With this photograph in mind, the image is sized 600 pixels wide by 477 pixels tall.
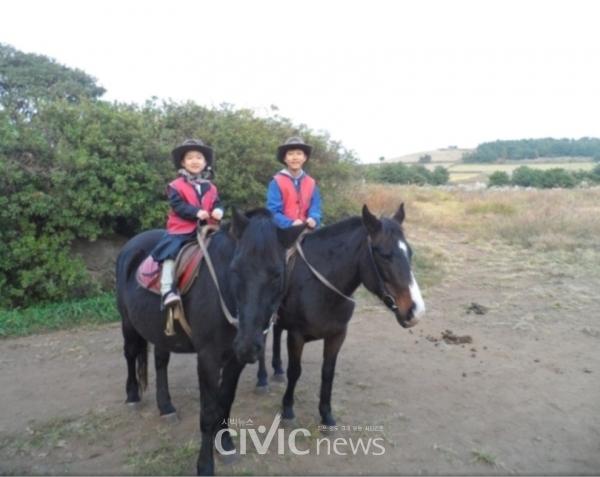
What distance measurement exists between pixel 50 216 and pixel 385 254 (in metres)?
5.63

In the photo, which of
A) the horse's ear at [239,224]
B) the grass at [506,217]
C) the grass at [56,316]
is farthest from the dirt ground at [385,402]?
the grass at [506,217]

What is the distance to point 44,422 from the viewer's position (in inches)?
170

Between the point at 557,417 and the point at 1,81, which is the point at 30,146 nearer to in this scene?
the point at 557,417

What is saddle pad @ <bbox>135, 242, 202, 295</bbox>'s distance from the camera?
3600 mm

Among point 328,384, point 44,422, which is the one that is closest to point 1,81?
point 44,422

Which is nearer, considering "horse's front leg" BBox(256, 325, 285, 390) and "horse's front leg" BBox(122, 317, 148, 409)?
"horse's front leg" BBox(122, 317, 148, 409)

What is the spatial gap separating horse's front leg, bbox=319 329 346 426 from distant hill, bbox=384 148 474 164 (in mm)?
53420

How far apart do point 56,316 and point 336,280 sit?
16.4ft

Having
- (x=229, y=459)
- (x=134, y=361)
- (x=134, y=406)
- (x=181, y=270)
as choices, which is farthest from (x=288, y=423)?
(x=181, y=270)

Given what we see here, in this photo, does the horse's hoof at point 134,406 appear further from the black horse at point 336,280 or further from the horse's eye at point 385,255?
the horse's eye at point 385,255

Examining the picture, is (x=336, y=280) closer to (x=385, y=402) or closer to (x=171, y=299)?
(x=171, y=299)

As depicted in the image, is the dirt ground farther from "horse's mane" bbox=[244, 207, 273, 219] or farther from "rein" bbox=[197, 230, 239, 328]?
"horse's mane" bbox=[244, 207, 273, 219]

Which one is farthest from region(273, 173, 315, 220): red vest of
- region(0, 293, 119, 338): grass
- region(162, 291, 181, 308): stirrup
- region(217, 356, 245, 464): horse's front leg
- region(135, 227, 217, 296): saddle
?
region(0, 293, 119, 338): grass

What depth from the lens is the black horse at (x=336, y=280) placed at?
362cm
